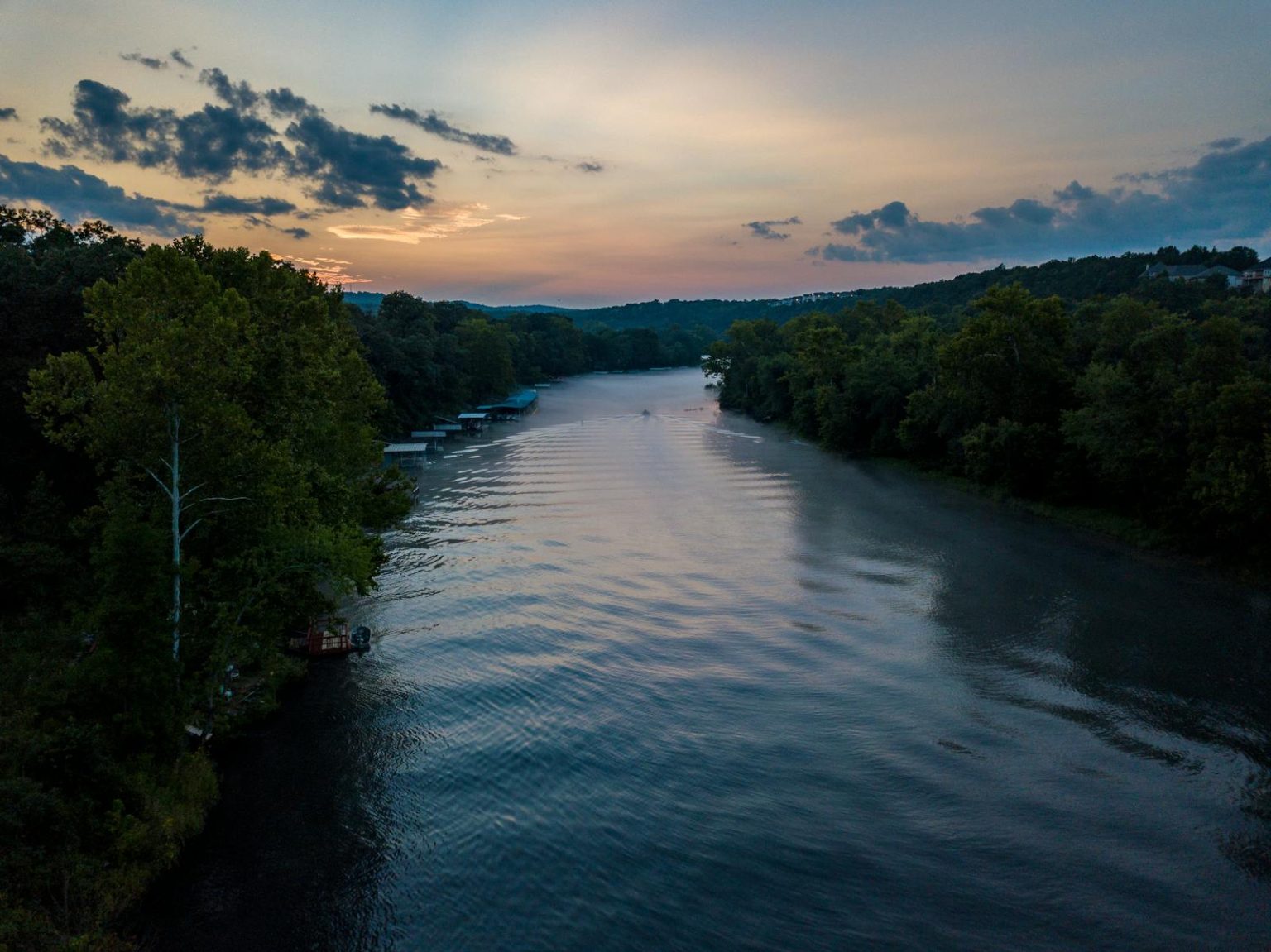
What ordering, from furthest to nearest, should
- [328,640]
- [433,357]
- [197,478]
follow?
[433,357], [328,640], [197,478]

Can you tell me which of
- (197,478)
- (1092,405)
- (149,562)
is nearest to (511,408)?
(1092,405)

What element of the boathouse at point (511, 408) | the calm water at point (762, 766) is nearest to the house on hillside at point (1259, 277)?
the calm water at point (762, 766)

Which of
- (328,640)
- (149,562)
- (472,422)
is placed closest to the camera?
(149,562)

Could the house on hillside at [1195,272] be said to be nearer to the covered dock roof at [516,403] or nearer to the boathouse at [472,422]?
the covered dock roof at [516,403]

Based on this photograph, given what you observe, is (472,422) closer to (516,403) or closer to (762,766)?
(516,403)

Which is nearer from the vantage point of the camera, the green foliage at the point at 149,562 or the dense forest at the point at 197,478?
the green foliage at the point at 149,562

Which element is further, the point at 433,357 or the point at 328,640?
the point at 433,357

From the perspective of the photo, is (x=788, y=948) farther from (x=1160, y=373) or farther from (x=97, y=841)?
(x=1160, y=373)
